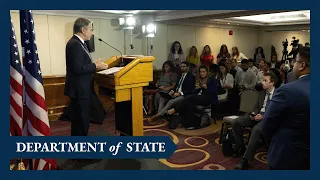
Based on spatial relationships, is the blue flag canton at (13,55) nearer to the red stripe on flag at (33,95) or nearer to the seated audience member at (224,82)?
the red stripe on flag at (33,95)

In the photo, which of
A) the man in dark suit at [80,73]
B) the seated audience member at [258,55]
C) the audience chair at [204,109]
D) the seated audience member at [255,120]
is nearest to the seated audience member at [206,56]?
the seated audience member at [258,55]

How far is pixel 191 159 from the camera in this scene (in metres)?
3.43

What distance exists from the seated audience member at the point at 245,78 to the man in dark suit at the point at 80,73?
3.35 meters

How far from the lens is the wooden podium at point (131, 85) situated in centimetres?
283

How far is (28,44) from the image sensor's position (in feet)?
7.45

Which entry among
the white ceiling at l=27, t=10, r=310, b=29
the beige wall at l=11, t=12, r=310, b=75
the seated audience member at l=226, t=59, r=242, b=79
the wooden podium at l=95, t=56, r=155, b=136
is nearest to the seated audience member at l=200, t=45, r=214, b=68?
the beige wall at l=11, t=12, r=310, b=75

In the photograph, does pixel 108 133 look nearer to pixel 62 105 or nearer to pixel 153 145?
pixel 62 105

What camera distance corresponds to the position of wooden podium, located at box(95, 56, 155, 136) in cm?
283

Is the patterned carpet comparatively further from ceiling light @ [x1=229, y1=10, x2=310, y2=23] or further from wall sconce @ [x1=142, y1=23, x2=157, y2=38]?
ceiling light @ [x1=229, y1=10, x2=310, y2=23]

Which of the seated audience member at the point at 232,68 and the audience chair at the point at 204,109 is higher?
the seated audience member at the point at 232,68

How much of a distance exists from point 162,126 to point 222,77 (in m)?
1.52

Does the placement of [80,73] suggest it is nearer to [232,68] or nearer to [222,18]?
[232,68]

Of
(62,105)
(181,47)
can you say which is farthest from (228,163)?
(181,47)

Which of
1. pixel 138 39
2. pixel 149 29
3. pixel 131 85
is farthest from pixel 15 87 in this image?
pixel 138 39
